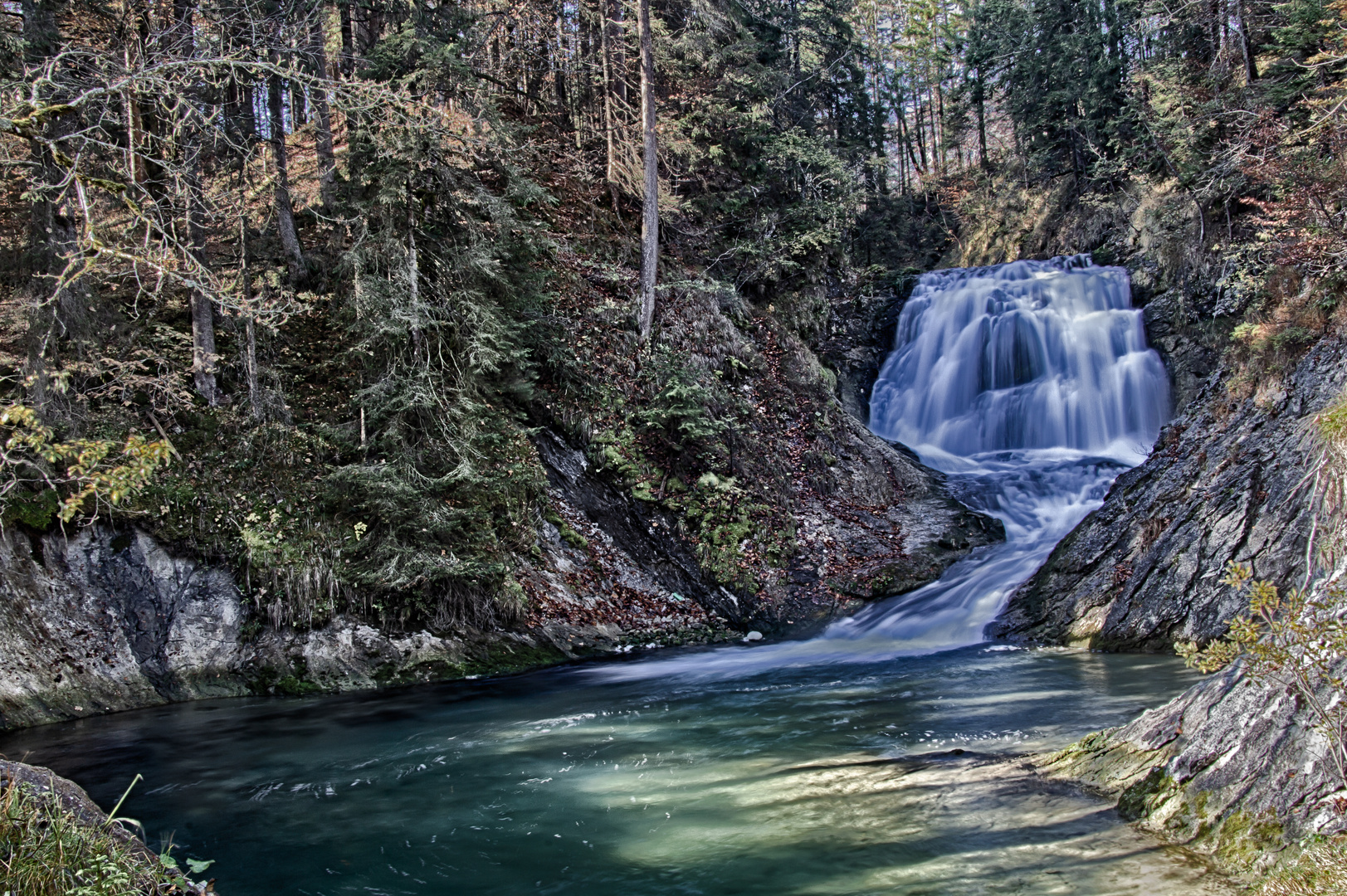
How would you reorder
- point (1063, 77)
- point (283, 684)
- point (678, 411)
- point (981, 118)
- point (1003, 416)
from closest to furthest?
point (283, 684), point (678, 411), point (1003, 416), point (1063, 77), point (981, 118)

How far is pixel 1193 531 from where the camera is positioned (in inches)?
383

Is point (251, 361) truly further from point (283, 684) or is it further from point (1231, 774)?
point (1231, 774)

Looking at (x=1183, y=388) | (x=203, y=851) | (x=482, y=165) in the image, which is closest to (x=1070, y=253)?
(x=1183, y=388)

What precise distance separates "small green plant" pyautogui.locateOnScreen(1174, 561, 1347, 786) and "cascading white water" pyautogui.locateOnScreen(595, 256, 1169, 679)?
762 cm

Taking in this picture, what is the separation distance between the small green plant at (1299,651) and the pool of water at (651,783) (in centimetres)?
97

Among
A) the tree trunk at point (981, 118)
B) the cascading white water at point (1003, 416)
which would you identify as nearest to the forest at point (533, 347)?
the cascading white water at point (1003, 416)

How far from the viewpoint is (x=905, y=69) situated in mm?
43625

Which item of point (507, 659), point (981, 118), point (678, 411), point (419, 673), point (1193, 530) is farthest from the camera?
point (981, 118)

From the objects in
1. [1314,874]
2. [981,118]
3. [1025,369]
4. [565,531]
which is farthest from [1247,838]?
[981,118]

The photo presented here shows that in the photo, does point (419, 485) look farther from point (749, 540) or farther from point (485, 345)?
point (749, 540)

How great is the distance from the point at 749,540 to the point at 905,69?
3850 centimetres

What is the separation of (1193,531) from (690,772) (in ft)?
23.2

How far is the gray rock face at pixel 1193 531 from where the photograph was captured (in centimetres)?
887

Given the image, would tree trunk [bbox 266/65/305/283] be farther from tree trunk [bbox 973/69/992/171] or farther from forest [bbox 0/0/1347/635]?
tree trunk [bbox 973/69/992/171]
